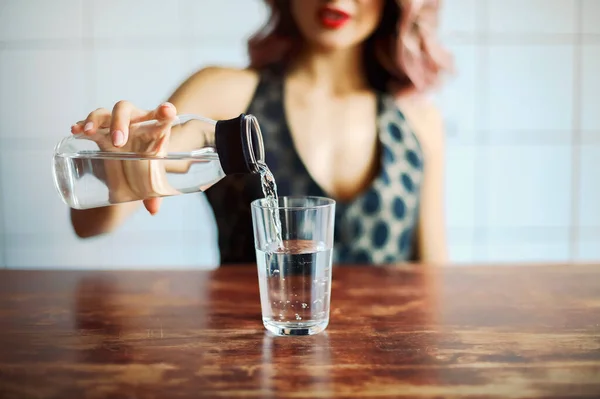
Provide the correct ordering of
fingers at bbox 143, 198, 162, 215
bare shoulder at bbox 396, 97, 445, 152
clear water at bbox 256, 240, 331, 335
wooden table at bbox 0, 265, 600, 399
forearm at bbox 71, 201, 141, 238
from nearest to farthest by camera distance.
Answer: wooden table at bbox 0, 265, 600, 399 → clear water at bbox 256, 240, 331, 335 → fingers at bbox 143, 198, 162, 215 → forearm at bbox 71, 201, 141, 238 → bare shoulder at bbox 396, 97, 445, 152

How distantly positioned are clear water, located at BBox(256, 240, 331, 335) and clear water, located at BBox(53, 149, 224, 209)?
0.18m

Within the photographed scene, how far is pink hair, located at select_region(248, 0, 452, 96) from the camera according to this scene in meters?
1.92

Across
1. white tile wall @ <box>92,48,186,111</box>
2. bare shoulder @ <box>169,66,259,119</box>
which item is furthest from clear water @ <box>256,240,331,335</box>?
white tile wall @ <box>92,48,186,111</box>

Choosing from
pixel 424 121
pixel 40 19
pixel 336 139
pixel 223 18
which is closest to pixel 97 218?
pixel 336 139

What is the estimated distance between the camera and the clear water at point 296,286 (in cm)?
87

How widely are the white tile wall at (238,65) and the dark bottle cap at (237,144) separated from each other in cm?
154

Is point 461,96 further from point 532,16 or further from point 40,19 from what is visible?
point 40,19

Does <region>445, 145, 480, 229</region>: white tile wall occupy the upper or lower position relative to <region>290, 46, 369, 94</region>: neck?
lower

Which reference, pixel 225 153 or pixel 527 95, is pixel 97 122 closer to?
pixel 225 153

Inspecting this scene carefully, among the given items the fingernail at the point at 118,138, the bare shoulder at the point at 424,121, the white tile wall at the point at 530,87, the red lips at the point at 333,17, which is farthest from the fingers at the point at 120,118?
the white tile wall at the point at 530,87

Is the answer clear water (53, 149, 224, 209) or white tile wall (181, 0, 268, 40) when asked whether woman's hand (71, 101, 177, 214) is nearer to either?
clear water (53, 149, 224, 209)

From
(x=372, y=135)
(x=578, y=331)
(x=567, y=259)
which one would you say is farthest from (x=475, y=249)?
(x=578, y=331)

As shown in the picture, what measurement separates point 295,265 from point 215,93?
1.09 meters

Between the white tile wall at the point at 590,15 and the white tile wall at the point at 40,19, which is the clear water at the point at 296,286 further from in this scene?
the white tile wall at the point at 590,15
